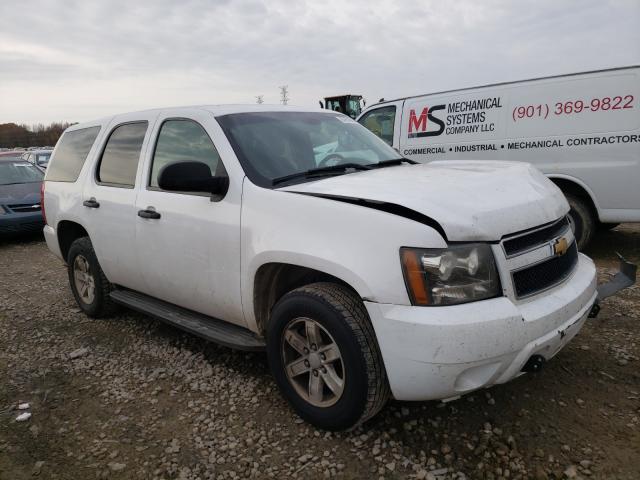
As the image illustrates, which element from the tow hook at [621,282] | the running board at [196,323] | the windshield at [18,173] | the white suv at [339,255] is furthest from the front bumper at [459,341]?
the windshield at [18,173]

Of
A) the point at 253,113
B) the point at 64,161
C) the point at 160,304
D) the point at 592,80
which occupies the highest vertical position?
the point at 592,80

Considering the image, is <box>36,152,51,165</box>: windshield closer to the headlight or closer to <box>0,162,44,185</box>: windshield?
<box>0,162,44,185</box>: windshield

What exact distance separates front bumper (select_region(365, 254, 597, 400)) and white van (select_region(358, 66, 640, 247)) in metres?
4.13

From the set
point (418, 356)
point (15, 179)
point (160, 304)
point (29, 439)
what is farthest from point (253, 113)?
point (15, 179)

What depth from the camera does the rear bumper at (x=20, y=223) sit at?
28.4ft

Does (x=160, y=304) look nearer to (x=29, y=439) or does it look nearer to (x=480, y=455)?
(x=29, y=439)

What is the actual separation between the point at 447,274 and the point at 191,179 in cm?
154

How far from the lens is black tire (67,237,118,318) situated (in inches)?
171

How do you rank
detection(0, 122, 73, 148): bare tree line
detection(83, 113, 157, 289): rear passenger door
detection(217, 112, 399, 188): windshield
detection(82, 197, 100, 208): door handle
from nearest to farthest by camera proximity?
detection(217, 112, 399, 188): windshield < detection(83, 113, 157, 289): rear passenger door < detection(82, 197, 100, 208): door handle < detection(0, 122, 73, 148): bare tree line

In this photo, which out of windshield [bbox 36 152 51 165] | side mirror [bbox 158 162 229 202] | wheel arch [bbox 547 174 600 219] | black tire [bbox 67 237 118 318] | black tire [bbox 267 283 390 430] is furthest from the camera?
windshield [bbox 36 152 51 165]

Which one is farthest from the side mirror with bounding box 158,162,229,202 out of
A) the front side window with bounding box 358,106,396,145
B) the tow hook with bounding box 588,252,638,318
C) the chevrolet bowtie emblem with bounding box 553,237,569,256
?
the front side window with bounding box 358,106,396,145

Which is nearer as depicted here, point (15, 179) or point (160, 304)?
point (160, 304)

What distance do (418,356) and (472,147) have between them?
5227 millimetres

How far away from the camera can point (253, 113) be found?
3426 mm
